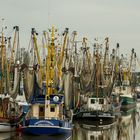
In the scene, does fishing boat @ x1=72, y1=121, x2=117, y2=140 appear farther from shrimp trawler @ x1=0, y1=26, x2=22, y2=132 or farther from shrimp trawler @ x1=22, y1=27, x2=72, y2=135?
shrimp trawler @ x1=0, y1=26, x2=22, y2=132

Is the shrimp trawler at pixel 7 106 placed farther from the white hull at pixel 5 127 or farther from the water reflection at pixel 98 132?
the water reflection at pixel 98 132

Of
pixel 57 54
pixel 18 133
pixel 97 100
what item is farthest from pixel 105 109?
pixel 18 133

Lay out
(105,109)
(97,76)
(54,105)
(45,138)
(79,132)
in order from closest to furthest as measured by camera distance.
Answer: (45,138)
(54,105)
(79,132)
(105,109)
(97,76)

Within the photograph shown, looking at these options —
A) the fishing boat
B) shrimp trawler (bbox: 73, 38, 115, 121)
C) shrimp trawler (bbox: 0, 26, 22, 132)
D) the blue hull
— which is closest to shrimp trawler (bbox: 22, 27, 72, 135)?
the blue hull

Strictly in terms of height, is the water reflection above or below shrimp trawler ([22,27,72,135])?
below

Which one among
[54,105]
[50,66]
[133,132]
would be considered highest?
[50,66]

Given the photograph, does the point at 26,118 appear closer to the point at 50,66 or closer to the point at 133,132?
the point at 50,66

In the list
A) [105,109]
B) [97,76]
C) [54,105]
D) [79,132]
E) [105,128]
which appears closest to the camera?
[54,105]

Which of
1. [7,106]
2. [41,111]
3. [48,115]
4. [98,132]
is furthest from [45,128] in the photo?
[98,132]

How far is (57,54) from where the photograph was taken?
8738 centimetres

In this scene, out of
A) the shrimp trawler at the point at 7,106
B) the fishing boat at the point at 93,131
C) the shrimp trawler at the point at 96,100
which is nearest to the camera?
the shrimp trawler at the point at 7,106

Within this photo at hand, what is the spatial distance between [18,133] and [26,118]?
7.97ft

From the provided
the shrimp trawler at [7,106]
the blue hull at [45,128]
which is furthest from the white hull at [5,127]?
the blue hull at [45,128]

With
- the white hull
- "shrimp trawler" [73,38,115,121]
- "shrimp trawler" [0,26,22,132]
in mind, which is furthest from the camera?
"shrimp trawler" [73,38,115,121]
